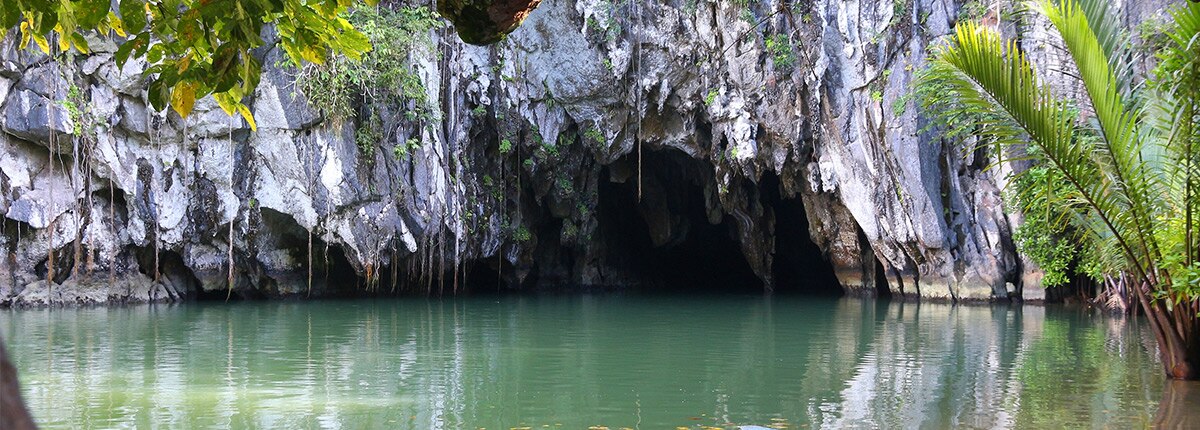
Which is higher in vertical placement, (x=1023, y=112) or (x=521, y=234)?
(x=1023, y=112)

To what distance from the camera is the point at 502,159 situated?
22.3 metres

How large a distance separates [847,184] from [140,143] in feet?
44.6

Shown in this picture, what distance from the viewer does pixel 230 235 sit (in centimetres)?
1881

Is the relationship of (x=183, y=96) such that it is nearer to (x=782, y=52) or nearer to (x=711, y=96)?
(x=711, y=96)

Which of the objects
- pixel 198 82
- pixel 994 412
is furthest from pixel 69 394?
pixel 994 412

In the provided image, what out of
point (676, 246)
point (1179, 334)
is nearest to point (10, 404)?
point (1179, 334)

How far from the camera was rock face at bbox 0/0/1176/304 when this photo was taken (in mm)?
18141

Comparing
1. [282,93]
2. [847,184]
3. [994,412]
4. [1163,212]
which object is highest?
[282,93]

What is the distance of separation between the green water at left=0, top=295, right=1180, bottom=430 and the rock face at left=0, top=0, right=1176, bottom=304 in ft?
10.8

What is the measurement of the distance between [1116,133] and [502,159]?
1632cm

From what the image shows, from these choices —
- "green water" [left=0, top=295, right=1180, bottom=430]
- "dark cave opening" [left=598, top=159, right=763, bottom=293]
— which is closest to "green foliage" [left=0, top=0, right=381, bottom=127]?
"green water" [left=0, top=295, right=1180, bottom=430]

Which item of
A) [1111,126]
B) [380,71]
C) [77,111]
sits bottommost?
[1111,126]

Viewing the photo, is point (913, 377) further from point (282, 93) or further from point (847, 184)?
point (282, 93)

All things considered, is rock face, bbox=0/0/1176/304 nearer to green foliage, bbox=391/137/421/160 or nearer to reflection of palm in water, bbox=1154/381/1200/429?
green foliage, bbox=391/137/421/160
